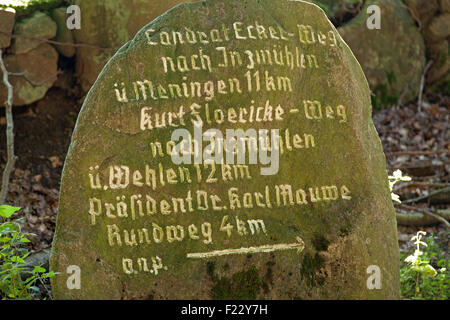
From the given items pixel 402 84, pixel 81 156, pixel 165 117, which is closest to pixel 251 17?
pixel 165 117

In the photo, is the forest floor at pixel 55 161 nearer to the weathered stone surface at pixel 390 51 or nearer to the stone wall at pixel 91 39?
the stone wall at pixel 91 39

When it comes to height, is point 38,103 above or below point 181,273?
above

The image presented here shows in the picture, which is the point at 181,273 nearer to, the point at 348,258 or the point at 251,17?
the point at 348,258

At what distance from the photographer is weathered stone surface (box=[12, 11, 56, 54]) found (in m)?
6.11

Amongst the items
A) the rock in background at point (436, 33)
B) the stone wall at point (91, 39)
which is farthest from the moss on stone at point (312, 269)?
the rock in background at point (436, 33)

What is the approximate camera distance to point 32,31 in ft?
20.2

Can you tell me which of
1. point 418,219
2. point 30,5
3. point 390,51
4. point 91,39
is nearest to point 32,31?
point 30,5

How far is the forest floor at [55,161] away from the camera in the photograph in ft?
18.0

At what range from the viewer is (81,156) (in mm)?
3525

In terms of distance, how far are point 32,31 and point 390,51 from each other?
5045 millimetres

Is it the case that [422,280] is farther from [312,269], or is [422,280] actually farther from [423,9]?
[423,9]

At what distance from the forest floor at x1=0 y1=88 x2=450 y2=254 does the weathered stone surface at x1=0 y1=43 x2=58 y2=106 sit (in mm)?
153

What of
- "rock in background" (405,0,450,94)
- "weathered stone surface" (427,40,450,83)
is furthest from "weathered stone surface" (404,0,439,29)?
"weathered stone surface" (427,40,450,83)
